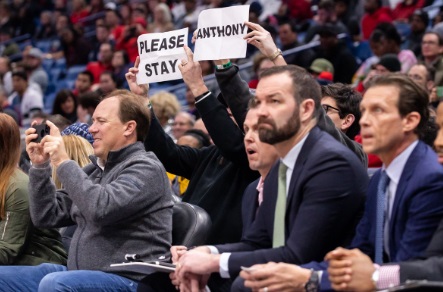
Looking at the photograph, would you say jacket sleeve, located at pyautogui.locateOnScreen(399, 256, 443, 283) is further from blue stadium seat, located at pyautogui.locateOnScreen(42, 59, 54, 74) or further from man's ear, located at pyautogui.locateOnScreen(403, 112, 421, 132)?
blue stadium seat, located at pyautogui.locateOnScreen(42, 59, 54, 74)

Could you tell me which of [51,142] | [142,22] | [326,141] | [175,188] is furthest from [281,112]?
[142,22]

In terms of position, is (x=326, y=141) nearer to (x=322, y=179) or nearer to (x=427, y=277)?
(x=322, y=179)

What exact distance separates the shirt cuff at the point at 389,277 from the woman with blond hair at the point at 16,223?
8.15 ft

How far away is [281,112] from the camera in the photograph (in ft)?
12.9

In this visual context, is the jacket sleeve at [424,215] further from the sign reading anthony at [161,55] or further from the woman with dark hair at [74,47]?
the woman with dark hair at [74,47]

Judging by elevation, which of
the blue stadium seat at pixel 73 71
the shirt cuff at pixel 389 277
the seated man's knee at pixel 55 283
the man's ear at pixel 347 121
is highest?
the shirt cuff at pixel 389 277

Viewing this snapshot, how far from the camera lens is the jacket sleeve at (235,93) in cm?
508

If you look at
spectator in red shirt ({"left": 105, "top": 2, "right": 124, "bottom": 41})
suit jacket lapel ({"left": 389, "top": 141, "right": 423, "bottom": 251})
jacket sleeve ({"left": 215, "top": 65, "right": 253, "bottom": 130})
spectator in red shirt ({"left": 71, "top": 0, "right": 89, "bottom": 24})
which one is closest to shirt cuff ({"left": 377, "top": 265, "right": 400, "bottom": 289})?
suit jacket lapel ({"left": 389, "top": 141, "right": 423, "bottom": 251})

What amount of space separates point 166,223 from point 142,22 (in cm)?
1086

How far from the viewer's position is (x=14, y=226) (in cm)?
529

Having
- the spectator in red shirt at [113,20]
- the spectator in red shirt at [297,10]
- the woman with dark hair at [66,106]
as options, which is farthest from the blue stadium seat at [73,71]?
the woman with dark hair at [66,106]

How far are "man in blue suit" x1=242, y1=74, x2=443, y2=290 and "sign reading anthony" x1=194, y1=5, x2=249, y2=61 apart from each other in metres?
1.53

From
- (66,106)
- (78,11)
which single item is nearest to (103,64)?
(66,106)

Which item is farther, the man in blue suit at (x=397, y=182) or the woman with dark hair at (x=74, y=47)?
the woman with dark hair at (x=74, y=47)
